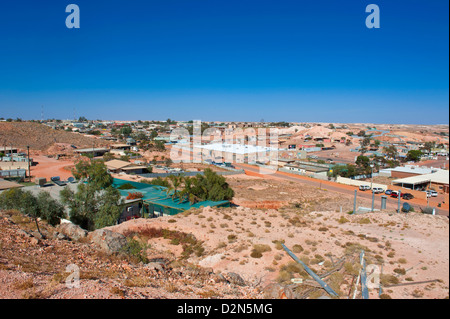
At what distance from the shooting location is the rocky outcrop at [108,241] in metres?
9.09

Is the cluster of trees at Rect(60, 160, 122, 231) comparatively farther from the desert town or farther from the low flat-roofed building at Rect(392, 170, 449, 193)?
the low flat-roofed building at Rect(392, 170, 449, 193)

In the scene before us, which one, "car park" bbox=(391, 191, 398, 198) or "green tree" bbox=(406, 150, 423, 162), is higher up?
"green tree" bbox=(406, 150, 423, 162)

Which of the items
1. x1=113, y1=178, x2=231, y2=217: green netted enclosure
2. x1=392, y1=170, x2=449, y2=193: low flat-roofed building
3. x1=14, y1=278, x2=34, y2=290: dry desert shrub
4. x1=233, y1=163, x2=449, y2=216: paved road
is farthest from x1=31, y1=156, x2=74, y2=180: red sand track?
x1=392, y1=170, x2=449, y2=193: low flat-roofed building

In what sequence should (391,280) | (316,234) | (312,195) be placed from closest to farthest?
(391,280) < (316,234) < (312,195)

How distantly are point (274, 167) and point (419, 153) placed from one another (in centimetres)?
2107

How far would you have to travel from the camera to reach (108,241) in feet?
30.5

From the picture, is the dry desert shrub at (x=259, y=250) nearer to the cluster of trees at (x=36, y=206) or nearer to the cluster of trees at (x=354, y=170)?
the cluster of trees at (x=36, y=206)

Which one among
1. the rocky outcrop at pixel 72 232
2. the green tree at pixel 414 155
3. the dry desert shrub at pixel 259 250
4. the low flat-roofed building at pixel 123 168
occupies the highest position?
the green tree at pixel 414 155

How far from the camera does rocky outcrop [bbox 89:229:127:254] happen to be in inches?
358

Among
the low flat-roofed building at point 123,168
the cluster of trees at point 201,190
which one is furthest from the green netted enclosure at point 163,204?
the low flat-roofed building at point 123,168

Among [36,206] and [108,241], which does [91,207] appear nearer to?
[36,206]

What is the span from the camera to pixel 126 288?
5.81 meters
